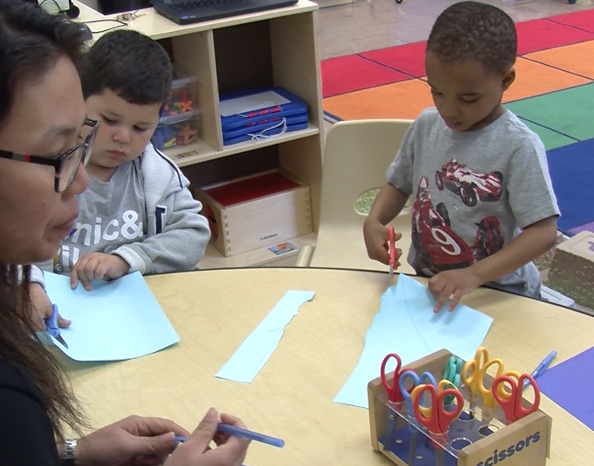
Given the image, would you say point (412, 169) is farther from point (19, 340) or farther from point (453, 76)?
point (19, 340)

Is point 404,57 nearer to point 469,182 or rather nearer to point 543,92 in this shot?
point 543,92

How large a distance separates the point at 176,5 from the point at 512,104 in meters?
2.11

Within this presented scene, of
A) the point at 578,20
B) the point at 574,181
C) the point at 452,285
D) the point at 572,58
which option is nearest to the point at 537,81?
the point at 572,58

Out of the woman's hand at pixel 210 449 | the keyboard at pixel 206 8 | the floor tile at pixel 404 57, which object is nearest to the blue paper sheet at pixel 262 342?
the woman's hand at pixel 210 449

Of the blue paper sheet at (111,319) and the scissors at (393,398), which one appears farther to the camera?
the blue paper sheet at (111,319)

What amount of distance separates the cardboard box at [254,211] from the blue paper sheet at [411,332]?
151cm

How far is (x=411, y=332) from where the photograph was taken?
1.17 metres

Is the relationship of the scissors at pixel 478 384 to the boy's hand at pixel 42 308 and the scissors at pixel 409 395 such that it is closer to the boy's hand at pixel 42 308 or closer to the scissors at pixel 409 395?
the scissors at pixel 409 395

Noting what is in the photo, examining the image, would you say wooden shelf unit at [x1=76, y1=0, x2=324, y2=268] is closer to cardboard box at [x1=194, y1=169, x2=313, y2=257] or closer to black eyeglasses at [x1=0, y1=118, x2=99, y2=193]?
cardboard box at [x1=194, y1=169, x2=313, y2=257]

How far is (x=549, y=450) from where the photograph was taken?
35.4 inches

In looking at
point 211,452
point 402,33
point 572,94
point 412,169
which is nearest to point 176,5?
point 412,169

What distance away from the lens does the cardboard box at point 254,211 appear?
273 centimetres

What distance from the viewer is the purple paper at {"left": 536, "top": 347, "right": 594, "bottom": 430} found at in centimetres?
99

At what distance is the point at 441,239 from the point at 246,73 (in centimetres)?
156
